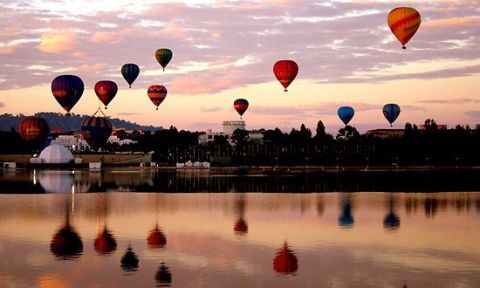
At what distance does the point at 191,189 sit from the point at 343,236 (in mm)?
27817

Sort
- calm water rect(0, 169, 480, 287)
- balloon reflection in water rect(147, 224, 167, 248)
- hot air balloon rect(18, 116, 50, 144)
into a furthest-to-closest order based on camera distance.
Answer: hot air balloon rect(18, 116, 50, 144) < balloon reflection in water rect(147, 224, 167, 248) < calm water rect(0, 169, 480, 287)

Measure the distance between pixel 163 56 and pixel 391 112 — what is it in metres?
35.7

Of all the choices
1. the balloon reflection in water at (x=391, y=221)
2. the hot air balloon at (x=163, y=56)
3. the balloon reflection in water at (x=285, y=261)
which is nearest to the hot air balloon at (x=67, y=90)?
the hot air balloon at (x=163, y=56)

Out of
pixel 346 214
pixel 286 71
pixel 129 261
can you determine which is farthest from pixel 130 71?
pixel 129 261

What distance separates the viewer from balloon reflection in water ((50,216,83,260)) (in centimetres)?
2369

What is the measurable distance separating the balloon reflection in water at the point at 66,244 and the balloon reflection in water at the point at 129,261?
1437mm

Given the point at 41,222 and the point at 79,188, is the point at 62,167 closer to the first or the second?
the point at 79,188

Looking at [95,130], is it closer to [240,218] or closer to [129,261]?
[240,218]

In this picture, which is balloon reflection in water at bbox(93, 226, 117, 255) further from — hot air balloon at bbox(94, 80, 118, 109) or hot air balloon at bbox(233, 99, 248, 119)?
hot air balloon at bbox(233, 99, 248, 119)

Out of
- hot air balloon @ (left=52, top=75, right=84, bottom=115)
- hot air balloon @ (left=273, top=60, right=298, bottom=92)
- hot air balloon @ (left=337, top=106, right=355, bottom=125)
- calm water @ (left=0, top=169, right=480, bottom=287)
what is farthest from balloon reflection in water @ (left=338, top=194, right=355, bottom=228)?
hot air balloon @ (left=337, top=106, right=355, bottom=125)

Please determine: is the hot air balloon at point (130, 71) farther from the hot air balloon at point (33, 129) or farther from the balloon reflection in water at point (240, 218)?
the balloon reflection in water at point (240, 218)

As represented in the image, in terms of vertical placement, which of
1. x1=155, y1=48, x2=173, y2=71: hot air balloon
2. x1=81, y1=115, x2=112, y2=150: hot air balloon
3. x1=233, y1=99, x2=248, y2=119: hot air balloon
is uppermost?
x1=155, y1=48, x2=173, y2=71: hot air balloon

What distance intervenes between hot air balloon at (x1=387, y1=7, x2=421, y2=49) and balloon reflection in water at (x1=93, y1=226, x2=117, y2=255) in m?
46.9

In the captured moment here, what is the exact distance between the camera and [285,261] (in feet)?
73.5
